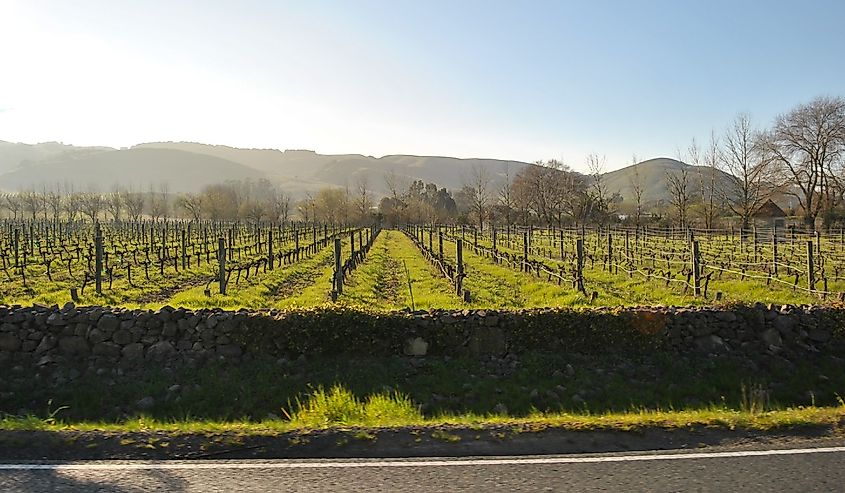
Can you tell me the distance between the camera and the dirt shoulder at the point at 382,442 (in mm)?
6039

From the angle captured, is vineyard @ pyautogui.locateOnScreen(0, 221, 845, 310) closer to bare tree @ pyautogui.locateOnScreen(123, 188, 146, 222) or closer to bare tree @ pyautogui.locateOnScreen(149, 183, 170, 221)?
bare tree @ pyautogui.locateOnScreen(123, 188, 146, 222)

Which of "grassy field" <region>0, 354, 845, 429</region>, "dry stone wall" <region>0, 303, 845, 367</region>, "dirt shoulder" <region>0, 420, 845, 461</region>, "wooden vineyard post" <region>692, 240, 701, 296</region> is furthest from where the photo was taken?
"wooden vineyard post" <region>692, 240, 701, 296</region>

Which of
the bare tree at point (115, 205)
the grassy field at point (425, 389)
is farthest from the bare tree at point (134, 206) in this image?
the grassy field at point (425, 389)

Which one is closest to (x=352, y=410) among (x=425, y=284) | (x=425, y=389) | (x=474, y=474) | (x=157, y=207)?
(x=425, y=389)

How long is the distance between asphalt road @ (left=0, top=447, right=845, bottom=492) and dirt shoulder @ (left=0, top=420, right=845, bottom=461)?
8.6 inches

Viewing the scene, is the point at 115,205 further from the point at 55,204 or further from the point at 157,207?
the point at 55,204

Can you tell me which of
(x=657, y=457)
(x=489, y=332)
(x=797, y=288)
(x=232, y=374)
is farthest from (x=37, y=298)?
(x=797, y=288)

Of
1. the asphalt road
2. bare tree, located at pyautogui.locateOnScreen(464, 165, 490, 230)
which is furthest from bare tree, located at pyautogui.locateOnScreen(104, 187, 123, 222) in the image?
the asphalt road

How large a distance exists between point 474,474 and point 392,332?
5449mm

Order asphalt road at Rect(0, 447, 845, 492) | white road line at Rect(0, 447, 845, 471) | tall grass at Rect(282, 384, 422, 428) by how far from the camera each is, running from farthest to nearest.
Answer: tall grass at Rect(282, 384, 422, 428)
white road line at Rect(0, 447, 845, 471)
asphalt road at Rect(0, 447, 845, 492)

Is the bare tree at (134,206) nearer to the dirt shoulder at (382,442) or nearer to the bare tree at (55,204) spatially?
the bare tree at (55,204)

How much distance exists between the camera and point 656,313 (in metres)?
11.1

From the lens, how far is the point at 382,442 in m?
6.30

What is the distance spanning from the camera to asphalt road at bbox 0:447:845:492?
5129 millimetres
